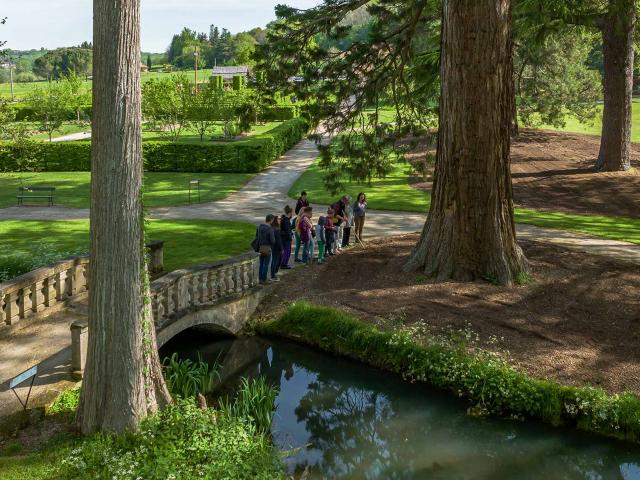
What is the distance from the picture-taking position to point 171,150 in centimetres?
3709

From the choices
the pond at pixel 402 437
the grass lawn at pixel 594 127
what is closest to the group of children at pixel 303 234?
the pond at pixel 402 437

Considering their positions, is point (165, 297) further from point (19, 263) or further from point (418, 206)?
point (418, 206)

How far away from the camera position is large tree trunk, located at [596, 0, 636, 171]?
30219 millimetres

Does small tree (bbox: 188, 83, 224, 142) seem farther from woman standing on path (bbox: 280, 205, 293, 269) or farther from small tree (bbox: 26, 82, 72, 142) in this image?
woman standing on path (bbox: 280, 205, 293, 269)

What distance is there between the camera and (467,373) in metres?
13.1

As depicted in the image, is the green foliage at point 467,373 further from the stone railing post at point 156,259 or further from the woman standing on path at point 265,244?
the stone railing post at point 156,259

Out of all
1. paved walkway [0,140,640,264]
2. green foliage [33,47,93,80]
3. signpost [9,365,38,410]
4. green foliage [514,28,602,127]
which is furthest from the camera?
green foliage [33,47,93,80]

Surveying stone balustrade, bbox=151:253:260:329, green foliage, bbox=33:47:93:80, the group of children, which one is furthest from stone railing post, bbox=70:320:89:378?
green foliage, bbox=33:47:93:80

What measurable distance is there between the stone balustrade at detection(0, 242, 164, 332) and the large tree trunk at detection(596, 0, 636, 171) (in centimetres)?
2513

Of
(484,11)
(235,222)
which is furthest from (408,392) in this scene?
(235,222)

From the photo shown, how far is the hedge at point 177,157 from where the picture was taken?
120ft

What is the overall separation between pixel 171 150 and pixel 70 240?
16987 mm

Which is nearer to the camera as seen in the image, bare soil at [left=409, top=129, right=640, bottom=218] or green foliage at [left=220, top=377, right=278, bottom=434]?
green foliage at [left=220, top=377, right=278, bottom=434]

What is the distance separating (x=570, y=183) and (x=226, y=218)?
52.6 feet
